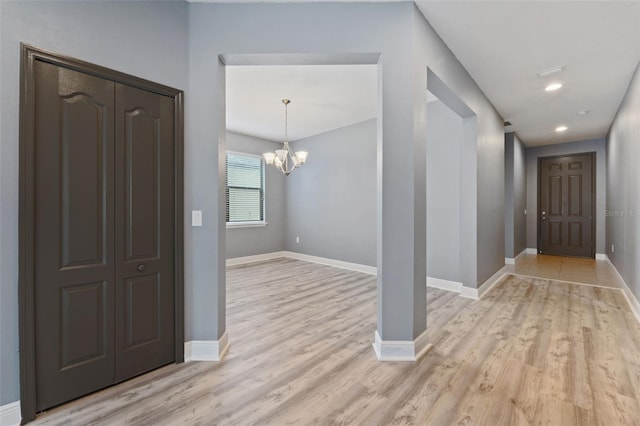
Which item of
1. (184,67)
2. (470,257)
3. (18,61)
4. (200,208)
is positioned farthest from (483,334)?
(18,61)

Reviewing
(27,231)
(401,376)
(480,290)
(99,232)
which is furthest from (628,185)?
(27,231)

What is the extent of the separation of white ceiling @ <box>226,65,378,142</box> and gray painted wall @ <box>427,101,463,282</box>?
1086 millimetres

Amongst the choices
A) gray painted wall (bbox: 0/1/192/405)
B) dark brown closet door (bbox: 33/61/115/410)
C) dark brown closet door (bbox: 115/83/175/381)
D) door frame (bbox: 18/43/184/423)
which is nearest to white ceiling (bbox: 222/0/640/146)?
gray painted wall (bbox: 0/1/192/405)

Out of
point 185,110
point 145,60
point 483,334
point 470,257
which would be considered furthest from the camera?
point 470,257

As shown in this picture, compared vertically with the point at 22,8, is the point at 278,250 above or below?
below

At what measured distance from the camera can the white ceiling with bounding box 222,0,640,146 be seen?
2309 mm

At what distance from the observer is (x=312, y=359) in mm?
2246

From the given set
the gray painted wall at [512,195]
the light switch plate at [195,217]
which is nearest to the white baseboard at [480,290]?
the gray painted wall at [512,195]

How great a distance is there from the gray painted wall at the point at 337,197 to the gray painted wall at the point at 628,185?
128 inches

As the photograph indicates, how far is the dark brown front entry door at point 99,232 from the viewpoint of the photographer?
165 cm

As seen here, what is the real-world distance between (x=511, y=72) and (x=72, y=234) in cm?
448

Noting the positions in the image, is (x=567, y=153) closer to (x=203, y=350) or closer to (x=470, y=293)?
(x=470, y=293)

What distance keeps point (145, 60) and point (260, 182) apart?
4533mm

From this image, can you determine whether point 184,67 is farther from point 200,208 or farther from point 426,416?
point 426,416
